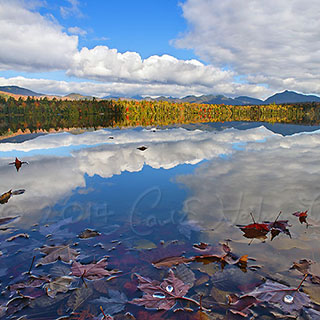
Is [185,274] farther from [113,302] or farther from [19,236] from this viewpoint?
[19,236]

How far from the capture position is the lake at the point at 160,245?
2.71 metres

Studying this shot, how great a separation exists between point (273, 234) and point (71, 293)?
11.0 feet

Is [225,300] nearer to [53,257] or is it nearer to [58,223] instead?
[53,257]

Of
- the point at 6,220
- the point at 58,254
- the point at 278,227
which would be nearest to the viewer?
the point at 58,254

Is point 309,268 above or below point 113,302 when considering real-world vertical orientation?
above

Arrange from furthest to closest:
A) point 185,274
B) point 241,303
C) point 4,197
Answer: point 4,197, point 185,274, point 241,303

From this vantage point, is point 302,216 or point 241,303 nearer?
point 241,303

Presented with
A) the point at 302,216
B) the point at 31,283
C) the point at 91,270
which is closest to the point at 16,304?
the point at 31,283

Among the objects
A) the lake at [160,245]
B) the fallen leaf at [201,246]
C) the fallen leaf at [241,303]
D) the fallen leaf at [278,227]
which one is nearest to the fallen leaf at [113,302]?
the lake at [160,245]

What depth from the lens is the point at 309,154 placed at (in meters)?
12.1

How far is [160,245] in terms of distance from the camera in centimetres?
394

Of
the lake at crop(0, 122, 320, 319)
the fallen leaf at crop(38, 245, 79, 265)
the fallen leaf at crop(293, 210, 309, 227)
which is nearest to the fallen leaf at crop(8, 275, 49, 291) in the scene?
the lake at crop(0, 122, 320, 319)

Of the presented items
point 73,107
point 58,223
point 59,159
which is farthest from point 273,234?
point 73,107

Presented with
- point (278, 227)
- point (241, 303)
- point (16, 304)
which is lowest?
point (16, 304)
